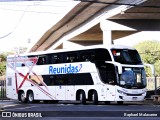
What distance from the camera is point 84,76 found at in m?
28.2

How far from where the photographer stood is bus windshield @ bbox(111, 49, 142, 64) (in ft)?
87.4

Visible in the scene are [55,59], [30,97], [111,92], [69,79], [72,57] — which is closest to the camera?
[111,92]

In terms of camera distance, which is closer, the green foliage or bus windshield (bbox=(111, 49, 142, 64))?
bus windshield (bbox=(111, 49, 142, 64))

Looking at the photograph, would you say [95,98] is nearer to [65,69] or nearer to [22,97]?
[65,69]

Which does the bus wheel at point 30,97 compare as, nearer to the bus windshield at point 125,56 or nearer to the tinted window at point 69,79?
the tinted window at point 69,79

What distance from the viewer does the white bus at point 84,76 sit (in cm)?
2666

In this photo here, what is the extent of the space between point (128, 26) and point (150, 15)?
8.54ft

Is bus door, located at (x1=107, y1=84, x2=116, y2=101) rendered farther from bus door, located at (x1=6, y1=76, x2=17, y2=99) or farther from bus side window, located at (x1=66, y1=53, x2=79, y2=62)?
bus door, located at (x1=6, y1=76, x2=17, y2=99)

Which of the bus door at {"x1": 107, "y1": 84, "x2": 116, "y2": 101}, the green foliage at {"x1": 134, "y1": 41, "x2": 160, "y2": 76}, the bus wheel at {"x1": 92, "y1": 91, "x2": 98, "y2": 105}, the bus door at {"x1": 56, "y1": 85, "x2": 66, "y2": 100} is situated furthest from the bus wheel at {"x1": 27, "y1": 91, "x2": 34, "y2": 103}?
the green foliage at {"x1": 134, "y1": 41, "x2": 160, "y2": 76}

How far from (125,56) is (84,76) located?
3.12m

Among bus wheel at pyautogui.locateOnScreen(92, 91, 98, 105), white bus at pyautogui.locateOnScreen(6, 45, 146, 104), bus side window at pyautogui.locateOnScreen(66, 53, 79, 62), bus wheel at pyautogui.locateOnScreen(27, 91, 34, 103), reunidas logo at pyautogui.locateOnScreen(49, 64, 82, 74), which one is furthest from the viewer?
bus wheel at pyautogui.locateOnScreen(27, 91, 34, 103)

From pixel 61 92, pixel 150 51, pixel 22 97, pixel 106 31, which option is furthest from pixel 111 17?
pixel 150 51

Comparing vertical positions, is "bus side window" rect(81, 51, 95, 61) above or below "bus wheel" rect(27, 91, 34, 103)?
above

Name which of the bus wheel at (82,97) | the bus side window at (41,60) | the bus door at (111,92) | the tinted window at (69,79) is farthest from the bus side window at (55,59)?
the bus door at (111,92)
